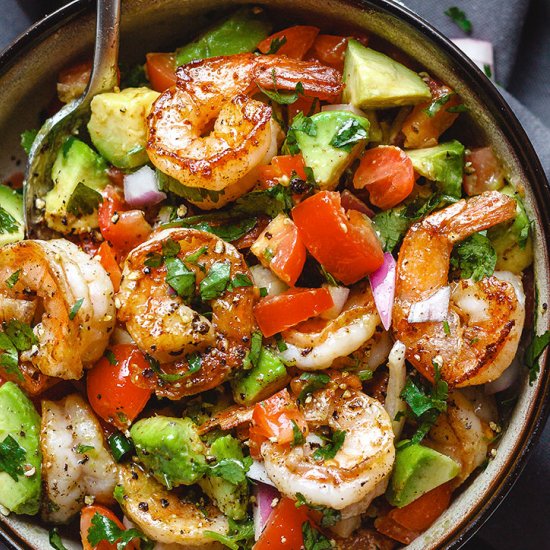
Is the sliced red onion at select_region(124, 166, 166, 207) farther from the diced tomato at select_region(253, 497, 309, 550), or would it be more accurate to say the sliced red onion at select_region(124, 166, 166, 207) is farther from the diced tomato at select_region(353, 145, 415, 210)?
the diced tomato at select_region(253, 497, 309, 550)

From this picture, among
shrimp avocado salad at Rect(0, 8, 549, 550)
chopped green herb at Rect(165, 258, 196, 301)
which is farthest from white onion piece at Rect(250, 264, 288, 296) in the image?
chopped green herb at Rect(165, 258, 196, 301)

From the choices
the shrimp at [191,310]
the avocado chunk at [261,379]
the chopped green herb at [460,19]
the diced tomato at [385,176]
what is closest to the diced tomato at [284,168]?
the diced tomato at [385,176]

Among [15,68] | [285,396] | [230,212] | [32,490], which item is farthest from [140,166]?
[32,490]

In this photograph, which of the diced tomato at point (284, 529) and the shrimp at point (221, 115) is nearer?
the shrimp at point (221, 115)

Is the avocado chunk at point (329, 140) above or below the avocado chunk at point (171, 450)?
above

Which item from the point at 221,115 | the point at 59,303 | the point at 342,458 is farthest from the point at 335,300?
the point at 59,303

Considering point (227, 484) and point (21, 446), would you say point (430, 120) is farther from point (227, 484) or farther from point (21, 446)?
point (21, 446)

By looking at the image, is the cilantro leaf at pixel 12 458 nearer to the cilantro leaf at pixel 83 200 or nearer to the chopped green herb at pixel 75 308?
the chopped green herb at pixel 75 308
